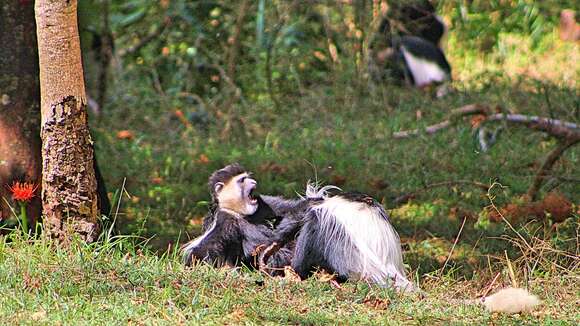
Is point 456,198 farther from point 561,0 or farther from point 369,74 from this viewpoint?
point 369,74

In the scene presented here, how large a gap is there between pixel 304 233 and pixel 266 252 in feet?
0.70

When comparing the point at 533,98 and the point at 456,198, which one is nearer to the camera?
the point at 456,198

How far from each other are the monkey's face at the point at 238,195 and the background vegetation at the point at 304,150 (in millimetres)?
421

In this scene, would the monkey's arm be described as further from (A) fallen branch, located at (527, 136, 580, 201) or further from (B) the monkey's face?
(A) fallen branch, located at (527, 136, 580, 201)

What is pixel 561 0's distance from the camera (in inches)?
287

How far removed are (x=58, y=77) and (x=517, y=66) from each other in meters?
8.37

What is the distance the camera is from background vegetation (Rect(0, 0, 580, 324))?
4.16 meters

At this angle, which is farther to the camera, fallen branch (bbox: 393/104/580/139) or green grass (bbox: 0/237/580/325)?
fallen branch (bbox: 393/104/580/139)

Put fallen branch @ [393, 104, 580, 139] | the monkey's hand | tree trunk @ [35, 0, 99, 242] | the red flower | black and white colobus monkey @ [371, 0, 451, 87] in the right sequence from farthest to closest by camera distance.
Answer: black and white colobus monkey @ [371, 0, 451, 87] → fallen branch @ [393, 104, 580, 139] → the monkey's hand → the red flower → tree trunk @ [35, 0, 99, 242]

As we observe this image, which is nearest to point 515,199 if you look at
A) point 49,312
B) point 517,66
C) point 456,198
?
point 456,198

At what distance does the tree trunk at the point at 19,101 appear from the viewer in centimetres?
524

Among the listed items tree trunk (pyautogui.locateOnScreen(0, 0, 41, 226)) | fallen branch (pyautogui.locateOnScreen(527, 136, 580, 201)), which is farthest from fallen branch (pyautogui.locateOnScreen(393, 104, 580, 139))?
tree trunk (pyautogui.locateOnScreen(0, 0, 41, 226))

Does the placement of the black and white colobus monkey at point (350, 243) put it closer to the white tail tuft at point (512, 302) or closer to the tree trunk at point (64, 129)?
the white tail tuft at point (512, 302)

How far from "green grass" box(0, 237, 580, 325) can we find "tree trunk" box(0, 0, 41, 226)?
0.65m
